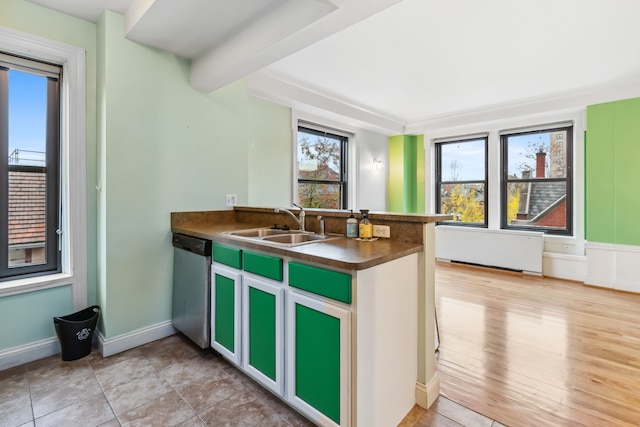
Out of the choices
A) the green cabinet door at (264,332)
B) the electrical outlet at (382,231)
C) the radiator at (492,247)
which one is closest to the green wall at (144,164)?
the green cabinet door at (264,332)

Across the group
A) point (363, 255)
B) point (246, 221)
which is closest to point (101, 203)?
point (246, 221)

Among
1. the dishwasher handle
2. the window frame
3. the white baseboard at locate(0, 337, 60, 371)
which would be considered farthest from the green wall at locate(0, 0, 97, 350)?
the window frame

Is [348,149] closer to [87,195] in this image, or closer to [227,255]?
[227,255]

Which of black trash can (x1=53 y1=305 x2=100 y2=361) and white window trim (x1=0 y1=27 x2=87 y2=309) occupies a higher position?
white window trim (x1=0 y1=27 x2=87 y2=309)

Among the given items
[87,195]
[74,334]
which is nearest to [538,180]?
[87,195]

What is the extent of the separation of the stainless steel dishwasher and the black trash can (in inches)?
23.4

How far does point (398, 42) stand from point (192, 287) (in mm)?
2851

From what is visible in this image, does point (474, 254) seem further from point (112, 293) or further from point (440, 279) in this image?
point (112, 293)

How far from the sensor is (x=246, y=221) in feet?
10.0

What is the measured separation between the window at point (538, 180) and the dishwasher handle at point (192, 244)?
513 cm

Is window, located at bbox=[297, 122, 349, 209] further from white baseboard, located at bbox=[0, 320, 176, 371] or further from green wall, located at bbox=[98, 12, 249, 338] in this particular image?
white baseboard, located at bbox=[0, 320, 176, 371]

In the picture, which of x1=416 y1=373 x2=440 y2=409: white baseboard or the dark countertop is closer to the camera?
the dark countertop

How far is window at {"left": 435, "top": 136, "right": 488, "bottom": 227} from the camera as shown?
557cm

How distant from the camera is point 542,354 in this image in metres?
2.39
